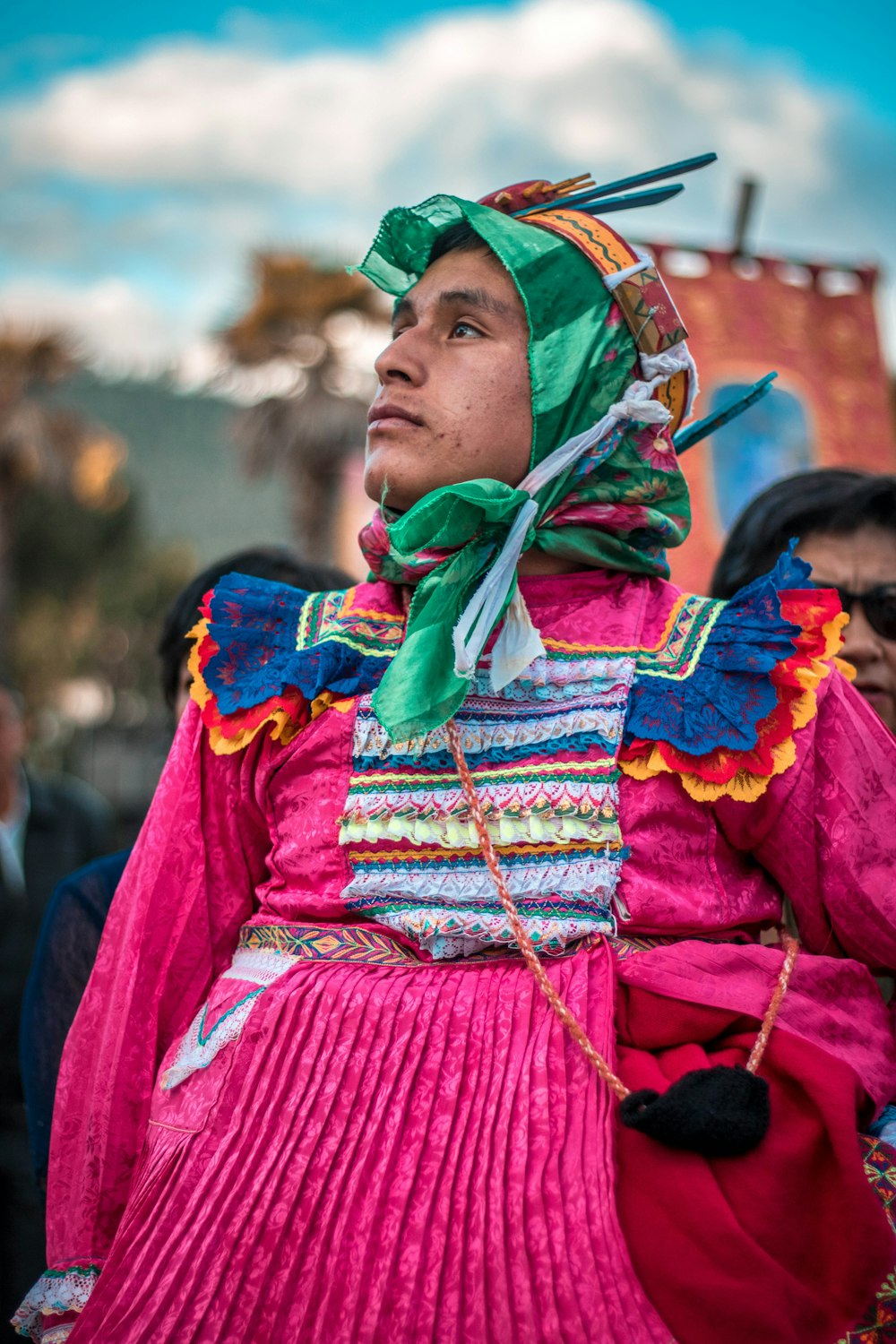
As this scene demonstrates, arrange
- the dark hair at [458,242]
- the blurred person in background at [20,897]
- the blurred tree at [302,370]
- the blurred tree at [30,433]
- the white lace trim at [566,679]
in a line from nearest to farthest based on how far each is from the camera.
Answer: the white lace trim at [566,679], the dark hair at [458,242], the blurred person in background at [20,897], the blurred tree at [302,370], the blurred tree at [30,433]

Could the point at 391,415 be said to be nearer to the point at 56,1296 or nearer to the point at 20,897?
the point at 56,1296

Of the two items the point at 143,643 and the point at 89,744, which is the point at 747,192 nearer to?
the point at 89,744

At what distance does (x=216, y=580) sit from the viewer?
3.17 m

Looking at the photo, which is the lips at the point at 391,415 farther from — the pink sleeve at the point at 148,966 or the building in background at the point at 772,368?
the building in background at the point at 772,368

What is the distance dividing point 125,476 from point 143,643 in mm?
4606

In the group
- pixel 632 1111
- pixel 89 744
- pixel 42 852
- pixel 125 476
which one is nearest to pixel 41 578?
pixel 125 476

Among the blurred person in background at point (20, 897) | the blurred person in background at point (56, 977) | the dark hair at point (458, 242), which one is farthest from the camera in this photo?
the blurred person in background at point (20, 897)

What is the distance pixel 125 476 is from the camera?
27.2 metres

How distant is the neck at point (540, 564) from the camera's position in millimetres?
2102

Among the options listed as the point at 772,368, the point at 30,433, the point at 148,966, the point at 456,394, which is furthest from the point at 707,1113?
the point at 30,433

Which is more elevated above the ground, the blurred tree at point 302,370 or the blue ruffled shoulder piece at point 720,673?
the blurred tree at point 302,370

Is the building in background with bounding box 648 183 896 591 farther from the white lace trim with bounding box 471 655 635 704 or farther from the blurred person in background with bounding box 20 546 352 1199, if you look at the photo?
the white lace trim with bounding box 471 655 635 704

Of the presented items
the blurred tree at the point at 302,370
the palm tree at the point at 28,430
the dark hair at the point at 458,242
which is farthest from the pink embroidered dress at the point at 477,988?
the palm tree at the point at 28,430

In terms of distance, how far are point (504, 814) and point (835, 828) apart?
49 centimetres
